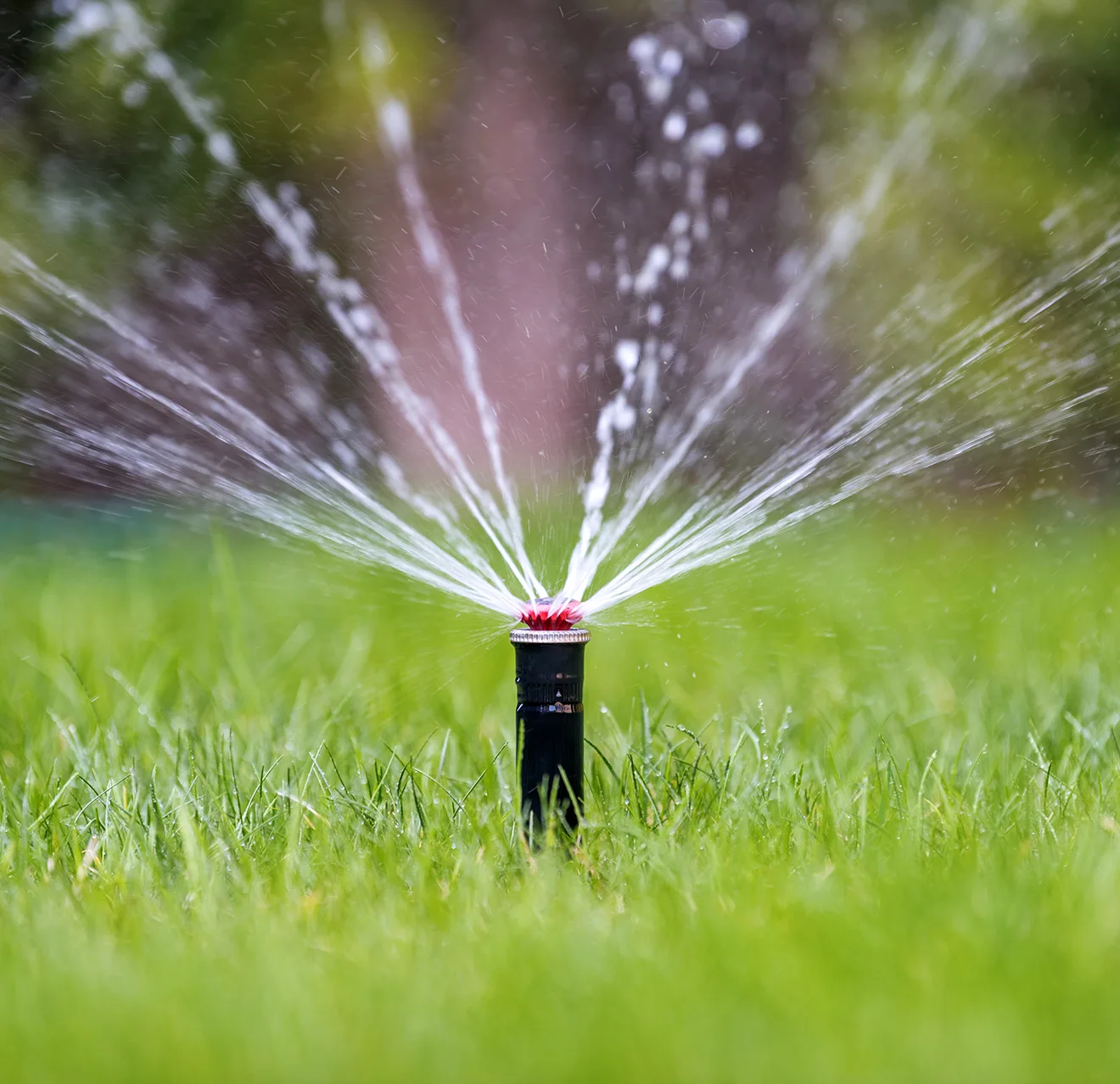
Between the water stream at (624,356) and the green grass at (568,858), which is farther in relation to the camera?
the water stream at (624,356)

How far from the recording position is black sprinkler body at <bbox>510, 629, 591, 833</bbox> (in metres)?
2.01

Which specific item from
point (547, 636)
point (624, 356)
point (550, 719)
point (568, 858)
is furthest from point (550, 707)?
point (624, 356)

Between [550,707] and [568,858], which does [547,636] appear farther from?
[568,858]

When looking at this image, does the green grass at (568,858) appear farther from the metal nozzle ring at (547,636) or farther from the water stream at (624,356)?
the water stream at (624,356)

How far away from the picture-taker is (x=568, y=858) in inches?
85.0

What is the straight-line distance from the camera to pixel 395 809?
2355 millimetres

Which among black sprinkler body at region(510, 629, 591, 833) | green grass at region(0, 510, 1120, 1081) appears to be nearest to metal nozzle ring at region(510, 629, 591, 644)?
black sprinkler body at region(510, 629, 591, 833)

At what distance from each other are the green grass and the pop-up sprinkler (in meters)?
0.10

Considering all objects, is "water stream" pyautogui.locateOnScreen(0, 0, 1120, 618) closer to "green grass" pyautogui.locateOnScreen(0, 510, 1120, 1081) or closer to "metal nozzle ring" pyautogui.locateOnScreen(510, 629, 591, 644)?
"green grass" pyautogui.locateOnScreen(0, 510, 1120, 1081)

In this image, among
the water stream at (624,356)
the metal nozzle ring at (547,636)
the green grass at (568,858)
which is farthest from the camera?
the water stream at (624,356)

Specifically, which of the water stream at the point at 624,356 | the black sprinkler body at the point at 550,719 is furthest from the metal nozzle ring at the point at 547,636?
the water stream at the point at 624,356

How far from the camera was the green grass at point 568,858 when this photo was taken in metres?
1.43

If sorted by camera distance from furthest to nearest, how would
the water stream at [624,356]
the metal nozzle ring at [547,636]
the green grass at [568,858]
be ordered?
the water stream at [624,356]
the metal nozzle ring at [547,636]
the green grass at [568,858]

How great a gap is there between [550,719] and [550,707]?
2 cm
